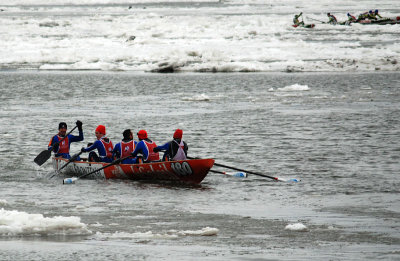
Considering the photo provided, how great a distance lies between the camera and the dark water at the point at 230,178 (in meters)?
10.8

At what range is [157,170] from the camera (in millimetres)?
16641

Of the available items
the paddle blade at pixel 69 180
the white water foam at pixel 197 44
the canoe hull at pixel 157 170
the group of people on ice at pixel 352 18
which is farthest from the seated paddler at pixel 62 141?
the group of people on ice at pixel 352 18

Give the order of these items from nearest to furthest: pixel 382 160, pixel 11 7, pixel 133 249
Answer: pixel 133 249 → pixel 382 160 → pixel 11 7

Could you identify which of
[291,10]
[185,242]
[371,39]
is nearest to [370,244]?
[185,242]

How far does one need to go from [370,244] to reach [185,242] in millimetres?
2642

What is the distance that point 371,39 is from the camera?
180 ft

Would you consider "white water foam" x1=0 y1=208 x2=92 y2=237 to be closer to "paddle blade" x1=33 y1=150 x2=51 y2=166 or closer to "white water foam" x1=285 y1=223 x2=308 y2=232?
"white water foam" x1=285 y1=223 x2=308 y2=232

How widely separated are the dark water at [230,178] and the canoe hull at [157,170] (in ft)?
1.09

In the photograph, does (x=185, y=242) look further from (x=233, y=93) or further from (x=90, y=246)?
(x=233, y=93)

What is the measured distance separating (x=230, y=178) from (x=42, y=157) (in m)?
4.90

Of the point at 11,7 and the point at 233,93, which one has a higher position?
the point at 11,7

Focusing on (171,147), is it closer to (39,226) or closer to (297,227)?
(297,227)

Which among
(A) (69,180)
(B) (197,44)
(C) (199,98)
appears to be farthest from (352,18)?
(A) (69,180)

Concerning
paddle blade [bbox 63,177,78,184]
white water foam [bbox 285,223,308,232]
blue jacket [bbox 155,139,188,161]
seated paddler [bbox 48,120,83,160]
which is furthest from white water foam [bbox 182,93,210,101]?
white water foam [bbox 285,223,308,232]
